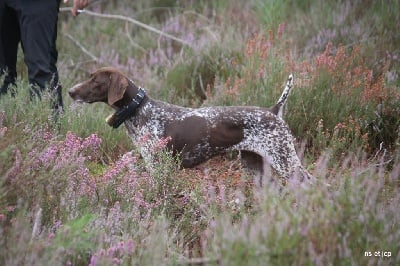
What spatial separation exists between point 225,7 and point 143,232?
6498 mm

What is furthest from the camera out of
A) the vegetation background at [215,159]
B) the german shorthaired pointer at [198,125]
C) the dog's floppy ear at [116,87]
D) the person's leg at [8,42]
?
the person's leg at [8,42]

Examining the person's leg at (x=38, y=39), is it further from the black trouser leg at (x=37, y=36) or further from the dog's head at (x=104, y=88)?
the dog's head at (x=104, y=88)

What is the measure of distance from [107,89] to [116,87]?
0.13 meters

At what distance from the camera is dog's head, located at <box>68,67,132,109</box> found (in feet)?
15.5

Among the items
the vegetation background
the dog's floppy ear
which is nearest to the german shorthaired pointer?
the dog's floppy ear

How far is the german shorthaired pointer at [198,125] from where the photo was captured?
15.0 feet

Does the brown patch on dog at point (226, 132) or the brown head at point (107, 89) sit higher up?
the brown head at point (107, 89)

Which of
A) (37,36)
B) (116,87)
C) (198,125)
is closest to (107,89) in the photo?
(116,87)

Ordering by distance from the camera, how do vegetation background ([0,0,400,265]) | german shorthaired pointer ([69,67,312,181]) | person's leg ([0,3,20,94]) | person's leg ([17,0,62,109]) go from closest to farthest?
vegetation background ([0,0,400,265]) < german shorthaired pointer ([69,67,312,181]) < person's leg ([17,0,62,109]) < person's leg ([0,3,20,94])

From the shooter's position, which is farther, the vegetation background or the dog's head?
the dog's head

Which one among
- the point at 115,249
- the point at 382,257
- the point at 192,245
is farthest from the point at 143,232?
the point at 382,257

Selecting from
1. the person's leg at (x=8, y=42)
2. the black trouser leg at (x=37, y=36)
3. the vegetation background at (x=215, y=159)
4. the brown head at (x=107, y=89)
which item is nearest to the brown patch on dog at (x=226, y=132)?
the vegetation background at (x=215, y=159)

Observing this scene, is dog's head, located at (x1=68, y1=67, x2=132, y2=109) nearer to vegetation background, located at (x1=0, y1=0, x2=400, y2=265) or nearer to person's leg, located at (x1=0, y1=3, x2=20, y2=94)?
vegetation background, located at (x1=0, y1=0, x2=400, y2=265)

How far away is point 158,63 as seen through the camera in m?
7.77
